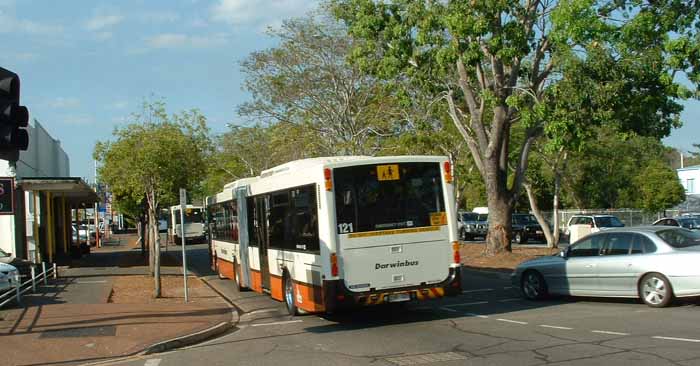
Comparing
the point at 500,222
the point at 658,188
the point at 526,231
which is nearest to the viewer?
the point at 500,222

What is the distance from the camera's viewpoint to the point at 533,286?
52.2ft

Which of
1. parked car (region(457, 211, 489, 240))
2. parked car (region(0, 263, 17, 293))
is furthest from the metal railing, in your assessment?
parked car (region(457, 211, 489, 240))

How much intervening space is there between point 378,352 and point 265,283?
694cm

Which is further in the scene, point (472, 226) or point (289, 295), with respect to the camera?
point (472, 226)

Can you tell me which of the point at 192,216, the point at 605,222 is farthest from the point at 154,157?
the point at 192,216

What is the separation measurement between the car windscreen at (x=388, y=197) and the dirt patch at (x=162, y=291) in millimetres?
6819

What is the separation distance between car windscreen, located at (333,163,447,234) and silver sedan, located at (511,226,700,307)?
11.3 ft

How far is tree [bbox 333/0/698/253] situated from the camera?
20.3 metres

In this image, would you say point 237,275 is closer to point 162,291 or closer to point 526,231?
point 162,291

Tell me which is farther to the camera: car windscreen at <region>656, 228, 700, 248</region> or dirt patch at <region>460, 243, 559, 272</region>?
dirt patch at <region>460, 243, 559, 272</region>

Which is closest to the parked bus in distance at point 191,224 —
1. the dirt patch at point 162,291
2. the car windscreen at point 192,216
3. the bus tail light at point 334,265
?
the car windscreen at point 192,216

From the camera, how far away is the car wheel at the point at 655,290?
13273 mm

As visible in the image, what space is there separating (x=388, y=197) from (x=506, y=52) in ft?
31.6

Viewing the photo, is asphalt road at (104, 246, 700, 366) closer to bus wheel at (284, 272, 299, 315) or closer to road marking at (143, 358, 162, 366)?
road marking at (143, 358, 162, 366)
